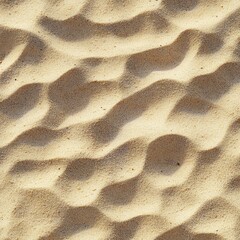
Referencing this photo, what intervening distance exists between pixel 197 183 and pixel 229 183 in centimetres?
12

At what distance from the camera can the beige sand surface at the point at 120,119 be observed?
7.86 feet

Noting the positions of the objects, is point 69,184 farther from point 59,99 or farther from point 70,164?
point 59,99

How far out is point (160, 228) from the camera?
2.38 meters

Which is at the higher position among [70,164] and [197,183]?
[70,164]

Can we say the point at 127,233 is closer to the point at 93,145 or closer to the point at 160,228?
the point at 160,228

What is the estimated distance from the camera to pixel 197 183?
2.43 m

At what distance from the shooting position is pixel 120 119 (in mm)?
2502

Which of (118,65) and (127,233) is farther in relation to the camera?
(118,65)

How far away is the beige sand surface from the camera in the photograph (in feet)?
7.86

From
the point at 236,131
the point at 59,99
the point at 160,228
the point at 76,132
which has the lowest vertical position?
the point at 160,228

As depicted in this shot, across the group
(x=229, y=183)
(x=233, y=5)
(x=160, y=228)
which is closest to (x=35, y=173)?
(x=160, y=228)

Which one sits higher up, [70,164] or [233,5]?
[233,5]

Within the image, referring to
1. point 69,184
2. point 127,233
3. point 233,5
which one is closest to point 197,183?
point 127,233

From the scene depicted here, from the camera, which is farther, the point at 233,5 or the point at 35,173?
the point at 233,5
